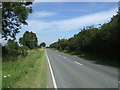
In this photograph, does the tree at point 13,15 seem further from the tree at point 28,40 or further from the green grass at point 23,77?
the tree at point 28,40

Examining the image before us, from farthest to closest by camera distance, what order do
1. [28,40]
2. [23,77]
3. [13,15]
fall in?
[28,40] < [13,15] < [23,77]

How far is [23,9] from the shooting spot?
29391 millimetres

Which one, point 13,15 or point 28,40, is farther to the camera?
point 28,40

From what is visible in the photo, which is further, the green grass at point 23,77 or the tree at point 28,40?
the tree at point 28,40

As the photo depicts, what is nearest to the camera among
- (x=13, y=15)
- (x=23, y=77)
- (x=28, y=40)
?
(x=23, y=77)

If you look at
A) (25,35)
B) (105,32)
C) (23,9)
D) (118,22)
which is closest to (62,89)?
(118,22)

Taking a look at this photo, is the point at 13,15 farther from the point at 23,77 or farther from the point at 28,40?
the point at 28,40

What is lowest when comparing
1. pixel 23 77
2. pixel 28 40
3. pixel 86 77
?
pixel 86 77

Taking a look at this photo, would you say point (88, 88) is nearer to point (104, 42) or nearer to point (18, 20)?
point (104, 42)

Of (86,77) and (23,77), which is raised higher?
(23,77)

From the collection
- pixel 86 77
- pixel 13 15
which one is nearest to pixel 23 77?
pixel 86 77

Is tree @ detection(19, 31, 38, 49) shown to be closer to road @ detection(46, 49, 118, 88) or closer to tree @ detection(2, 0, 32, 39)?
tree @ detection(2, 0, 32, 39)

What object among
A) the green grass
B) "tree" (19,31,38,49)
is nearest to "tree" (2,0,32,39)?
the green grass

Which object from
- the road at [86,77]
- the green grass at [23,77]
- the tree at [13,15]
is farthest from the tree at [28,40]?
the road at [86,77]
